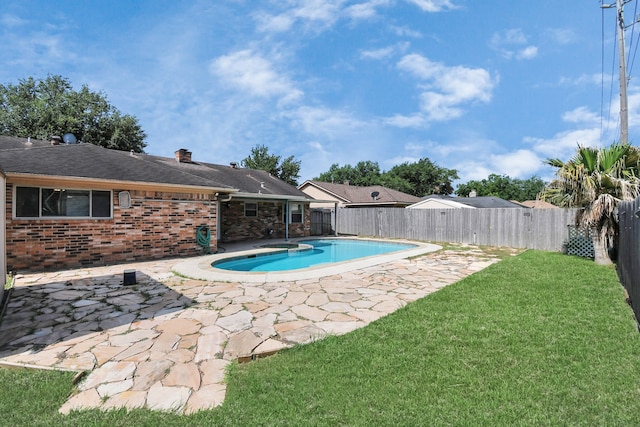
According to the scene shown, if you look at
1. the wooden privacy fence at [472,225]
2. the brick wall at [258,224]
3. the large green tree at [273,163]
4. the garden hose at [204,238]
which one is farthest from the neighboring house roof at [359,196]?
the garden hose at [204,238]

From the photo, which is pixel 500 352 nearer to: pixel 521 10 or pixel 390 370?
pixel 390 370

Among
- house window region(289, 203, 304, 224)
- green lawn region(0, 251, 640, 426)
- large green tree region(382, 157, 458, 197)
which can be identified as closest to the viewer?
green lawn region(0, 251, 640, 426)

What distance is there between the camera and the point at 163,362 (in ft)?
10.9

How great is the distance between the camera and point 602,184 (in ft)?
29.0

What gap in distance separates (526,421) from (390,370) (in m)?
1.11

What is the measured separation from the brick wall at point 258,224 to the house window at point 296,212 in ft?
0.87

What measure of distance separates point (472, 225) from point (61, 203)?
16.0m

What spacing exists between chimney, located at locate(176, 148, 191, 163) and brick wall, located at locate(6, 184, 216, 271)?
635 centimetres

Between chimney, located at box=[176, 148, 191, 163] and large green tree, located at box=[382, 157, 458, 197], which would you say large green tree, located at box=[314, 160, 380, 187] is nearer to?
large green tree, located at box=[382, 157, 458, 197]

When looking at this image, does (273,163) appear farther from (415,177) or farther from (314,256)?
(314,256)

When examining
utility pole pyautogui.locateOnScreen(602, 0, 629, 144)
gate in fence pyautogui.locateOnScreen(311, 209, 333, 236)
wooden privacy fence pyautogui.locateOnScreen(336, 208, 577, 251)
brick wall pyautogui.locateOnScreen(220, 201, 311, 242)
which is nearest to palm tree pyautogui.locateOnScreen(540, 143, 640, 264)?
utility pole pyautogui.locateOnScreen(602, 0, 629, 144)

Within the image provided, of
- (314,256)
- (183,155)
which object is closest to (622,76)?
(314,256)

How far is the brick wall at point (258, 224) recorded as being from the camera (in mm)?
15484

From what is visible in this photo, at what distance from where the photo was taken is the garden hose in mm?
11154
